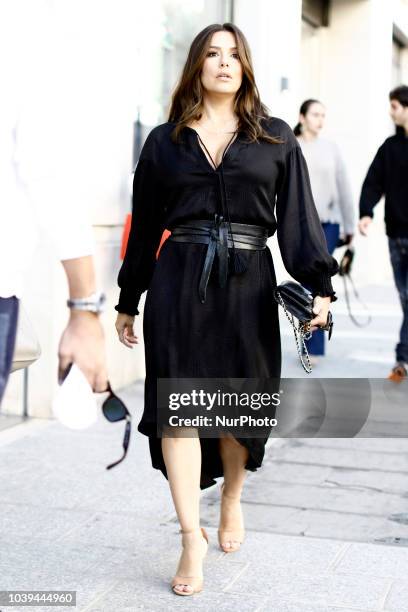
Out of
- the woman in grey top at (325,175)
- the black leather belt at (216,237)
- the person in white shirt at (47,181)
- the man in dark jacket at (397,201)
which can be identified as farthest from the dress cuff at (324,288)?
the woman in grey top at (325,175)

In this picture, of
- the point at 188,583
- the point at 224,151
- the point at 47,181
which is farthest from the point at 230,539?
the point at 47,181

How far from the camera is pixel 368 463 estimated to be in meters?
5.47

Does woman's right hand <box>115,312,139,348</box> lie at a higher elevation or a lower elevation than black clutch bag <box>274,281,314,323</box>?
lower

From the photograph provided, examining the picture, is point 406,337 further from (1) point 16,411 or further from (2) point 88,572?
(2) point 88,572

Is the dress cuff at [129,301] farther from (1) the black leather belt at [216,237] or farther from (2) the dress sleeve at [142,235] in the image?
(1) the black leather belt at [216,237]

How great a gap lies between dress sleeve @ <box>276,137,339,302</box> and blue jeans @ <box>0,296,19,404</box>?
4.60ft

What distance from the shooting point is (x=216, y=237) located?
364cm

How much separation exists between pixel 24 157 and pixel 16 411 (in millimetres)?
3974

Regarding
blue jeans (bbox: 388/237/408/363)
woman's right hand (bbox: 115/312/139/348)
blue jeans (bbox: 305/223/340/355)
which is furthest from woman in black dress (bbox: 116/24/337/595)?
blue jeans (bbox: 305/223/340/355)

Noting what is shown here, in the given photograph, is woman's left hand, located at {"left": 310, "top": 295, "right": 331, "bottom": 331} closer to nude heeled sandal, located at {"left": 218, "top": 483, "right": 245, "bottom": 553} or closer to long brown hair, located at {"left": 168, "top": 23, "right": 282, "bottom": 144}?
long brown hair, located at {"left": 168, "top": 23, "right": 282, "bottom": 144}

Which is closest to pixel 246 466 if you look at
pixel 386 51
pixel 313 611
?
pixel 313 611

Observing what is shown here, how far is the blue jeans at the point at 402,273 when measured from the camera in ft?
24.2

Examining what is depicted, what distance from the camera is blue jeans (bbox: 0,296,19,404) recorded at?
2527 millimetres

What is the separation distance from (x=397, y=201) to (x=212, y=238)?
13.2ft
